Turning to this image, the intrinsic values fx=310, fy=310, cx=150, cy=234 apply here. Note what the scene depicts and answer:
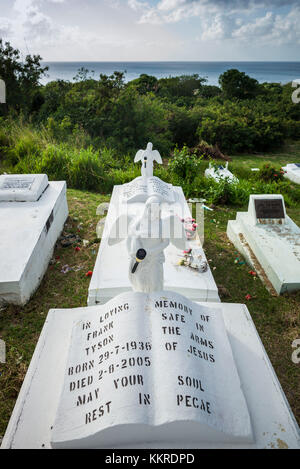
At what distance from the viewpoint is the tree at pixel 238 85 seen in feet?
90.7

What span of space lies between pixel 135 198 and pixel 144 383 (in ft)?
14.1

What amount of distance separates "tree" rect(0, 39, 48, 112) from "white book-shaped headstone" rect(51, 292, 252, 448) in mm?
17826

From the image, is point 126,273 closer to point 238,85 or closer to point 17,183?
point 17,183

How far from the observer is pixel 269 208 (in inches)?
238

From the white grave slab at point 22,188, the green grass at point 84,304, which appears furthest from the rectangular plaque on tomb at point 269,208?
the white grave slab at point 22,188

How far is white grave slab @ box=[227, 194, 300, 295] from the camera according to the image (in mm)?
4805

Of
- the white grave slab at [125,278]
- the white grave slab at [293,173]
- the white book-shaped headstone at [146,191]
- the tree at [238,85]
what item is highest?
the tree at [238,85]

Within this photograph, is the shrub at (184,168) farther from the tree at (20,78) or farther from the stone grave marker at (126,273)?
the tree at (20,78)

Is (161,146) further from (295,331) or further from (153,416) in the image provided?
(153,416)

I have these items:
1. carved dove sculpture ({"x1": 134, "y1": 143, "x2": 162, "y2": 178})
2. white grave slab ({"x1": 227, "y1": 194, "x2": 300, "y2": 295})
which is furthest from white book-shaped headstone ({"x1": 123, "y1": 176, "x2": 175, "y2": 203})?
white grave slab ({"x1": 227, "y1": 194, "x2": 300, "y2": 295})

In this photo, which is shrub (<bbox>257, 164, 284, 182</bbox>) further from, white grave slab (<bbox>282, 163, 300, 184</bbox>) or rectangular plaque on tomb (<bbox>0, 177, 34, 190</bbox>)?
rectangular plaque on tomb (<bbox>0, 177, 34, 190</bbox>)
